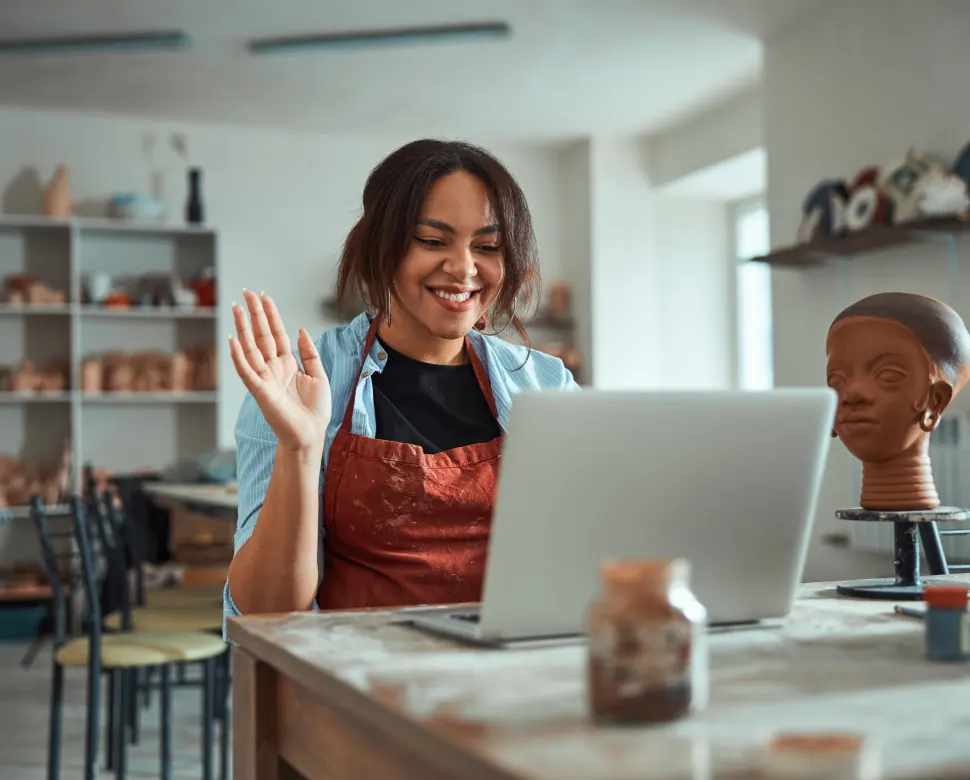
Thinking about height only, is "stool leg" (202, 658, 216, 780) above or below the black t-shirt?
below

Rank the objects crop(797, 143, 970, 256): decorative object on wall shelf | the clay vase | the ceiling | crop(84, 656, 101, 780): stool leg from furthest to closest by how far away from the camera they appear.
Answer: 1. the clay vase
2. the ceiling
3. crop(797, 143, 970, 256): decorative object on wall shelf
4. crop(84, 656, 101, 780): stool leg

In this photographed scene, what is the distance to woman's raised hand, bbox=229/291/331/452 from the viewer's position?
136 cm

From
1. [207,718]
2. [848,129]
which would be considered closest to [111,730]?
[207,718]

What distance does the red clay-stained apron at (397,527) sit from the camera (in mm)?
1604

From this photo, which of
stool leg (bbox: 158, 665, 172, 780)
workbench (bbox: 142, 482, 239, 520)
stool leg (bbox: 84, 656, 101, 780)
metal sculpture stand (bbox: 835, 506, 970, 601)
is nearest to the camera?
metal sculpture stand (bbox: 835, 506, 970, 601)

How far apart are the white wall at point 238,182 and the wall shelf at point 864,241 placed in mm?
2489

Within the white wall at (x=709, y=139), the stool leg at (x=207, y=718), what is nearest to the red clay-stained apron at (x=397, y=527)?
the stool leg at (x=207, y=718)

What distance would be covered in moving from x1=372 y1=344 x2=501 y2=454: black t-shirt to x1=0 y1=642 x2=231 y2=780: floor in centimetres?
220

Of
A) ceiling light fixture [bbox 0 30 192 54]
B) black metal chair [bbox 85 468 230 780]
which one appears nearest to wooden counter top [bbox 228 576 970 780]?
black metal chair [bbox 85 468 230 780]

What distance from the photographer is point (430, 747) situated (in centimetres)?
74

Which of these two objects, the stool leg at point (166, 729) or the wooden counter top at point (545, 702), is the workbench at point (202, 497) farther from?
the wooden counter top at point (545, 702)

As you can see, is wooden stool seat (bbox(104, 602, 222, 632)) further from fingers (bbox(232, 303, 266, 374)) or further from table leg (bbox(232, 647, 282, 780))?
table leg (bbox(232, 647, 282, 780))

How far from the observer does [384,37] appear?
536 centimetres

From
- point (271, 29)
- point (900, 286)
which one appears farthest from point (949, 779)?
point (271, 29)
